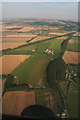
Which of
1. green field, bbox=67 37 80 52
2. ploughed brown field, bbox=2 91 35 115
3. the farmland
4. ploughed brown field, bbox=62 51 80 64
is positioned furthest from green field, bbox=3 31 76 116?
green field, bbox=67 37 80 52

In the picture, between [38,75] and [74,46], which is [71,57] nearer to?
[74,46]

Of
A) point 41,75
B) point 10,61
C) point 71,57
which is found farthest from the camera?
point 71,57

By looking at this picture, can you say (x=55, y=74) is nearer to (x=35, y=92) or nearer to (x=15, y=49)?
(x=35, y=92)

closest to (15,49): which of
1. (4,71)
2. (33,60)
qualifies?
(33,60)

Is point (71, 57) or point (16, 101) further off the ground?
point (71, 57)

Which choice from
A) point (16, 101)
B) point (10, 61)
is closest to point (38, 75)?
A: point (16, 101)

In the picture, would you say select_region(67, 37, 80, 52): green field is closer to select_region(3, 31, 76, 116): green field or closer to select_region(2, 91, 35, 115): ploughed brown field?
select_region(3, 31, 76, 116): green field
